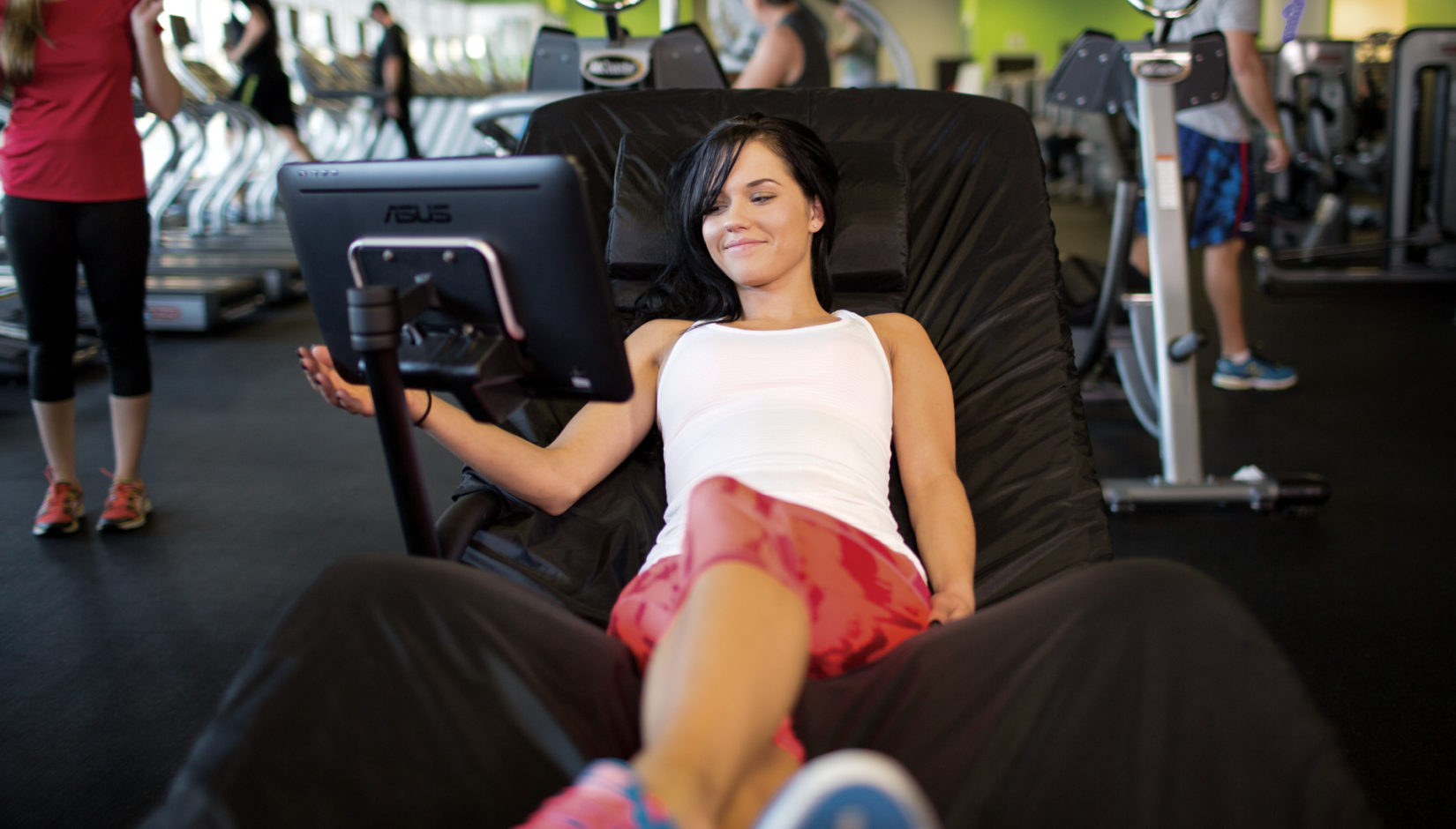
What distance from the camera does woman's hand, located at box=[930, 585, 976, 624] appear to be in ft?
3.96

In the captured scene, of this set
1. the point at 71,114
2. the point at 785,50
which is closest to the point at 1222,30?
the point at 785,50

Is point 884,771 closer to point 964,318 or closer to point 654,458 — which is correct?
point 654,458

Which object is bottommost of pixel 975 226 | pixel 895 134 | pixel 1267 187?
pixel 1267 187

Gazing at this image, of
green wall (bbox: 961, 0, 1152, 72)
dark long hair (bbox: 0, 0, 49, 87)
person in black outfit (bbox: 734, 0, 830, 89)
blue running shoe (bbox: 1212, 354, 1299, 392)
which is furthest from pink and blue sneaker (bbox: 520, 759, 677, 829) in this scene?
green wall (bbox: 961, 0, 1152, 72)

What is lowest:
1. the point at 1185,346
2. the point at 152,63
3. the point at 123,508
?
the point at 123,508

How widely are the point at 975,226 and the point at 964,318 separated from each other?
18 centimetres

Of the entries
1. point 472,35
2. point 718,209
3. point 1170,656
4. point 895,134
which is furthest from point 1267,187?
point 472,35

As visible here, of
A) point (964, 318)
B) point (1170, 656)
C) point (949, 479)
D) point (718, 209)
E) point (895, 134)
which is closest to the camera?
point (1170, 656)

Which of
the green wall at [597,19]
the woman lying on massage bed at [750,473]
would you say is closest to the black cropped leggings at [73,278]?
the woman lying on massage bed at [750,473]

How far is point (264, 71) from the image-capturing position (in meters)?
5.54

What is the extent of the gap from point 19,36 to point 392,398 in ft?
5.73

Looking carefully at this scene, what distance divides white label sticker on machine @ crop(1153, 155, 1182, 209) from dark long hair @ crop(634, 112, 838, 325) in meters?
1.05

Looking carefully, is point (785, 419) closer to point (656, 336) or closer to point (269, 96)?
point (656, 336)

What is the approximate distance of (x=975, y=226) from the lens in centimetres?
180
